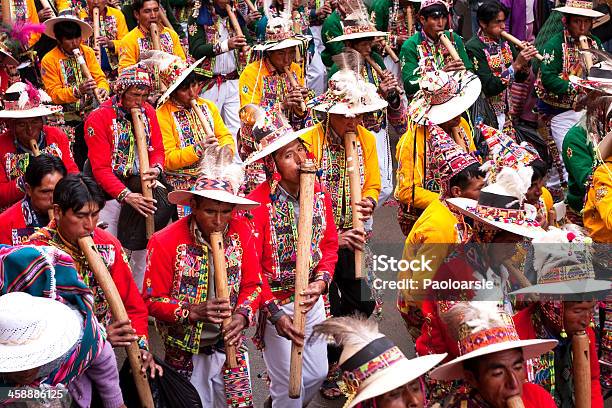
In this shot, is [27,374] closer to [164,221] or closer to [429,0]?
[164,221]

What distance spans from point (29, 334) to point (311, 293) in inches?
83.3

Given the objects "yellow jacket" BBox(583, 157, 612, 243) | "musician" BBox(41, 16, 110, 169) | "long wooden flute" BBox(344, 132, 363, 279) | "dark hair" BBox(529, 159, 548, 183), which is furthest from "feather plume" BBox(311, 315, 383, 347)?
"musician" BBox(41, 16, 110, 169)

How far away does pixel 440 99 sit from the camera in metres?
7.05

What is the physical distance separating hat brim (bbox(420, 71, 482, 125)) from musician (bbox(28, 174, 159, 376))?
2.72 metres

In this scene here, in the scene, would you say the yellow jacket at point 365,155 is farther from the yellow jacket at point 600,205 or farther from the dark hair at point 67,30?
the dark hair at point 67,30

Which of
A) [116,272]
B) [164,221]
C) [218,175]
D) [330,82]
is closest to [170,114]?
[164,221]

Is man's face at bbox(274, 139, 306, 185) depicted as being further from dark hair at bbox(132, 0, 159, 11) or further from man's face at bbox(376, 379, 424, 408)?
dark hair at bbox(132, 0, 159, 11)

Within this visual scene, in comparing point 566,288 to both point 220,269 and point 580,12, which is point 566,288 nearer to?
point 220,269

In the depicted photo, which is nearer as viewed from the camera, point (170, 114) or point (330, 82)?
point (330, 82)

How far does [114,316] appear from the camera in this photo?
4684mm

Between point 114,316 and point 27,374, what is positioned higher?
point 27,374

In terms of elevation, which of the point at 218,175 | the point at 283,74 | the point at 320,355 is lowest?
the point at 320,355

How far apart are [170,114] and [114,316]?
338 centimetres

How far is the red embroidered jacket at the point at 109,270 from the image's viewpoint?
15.9ft
